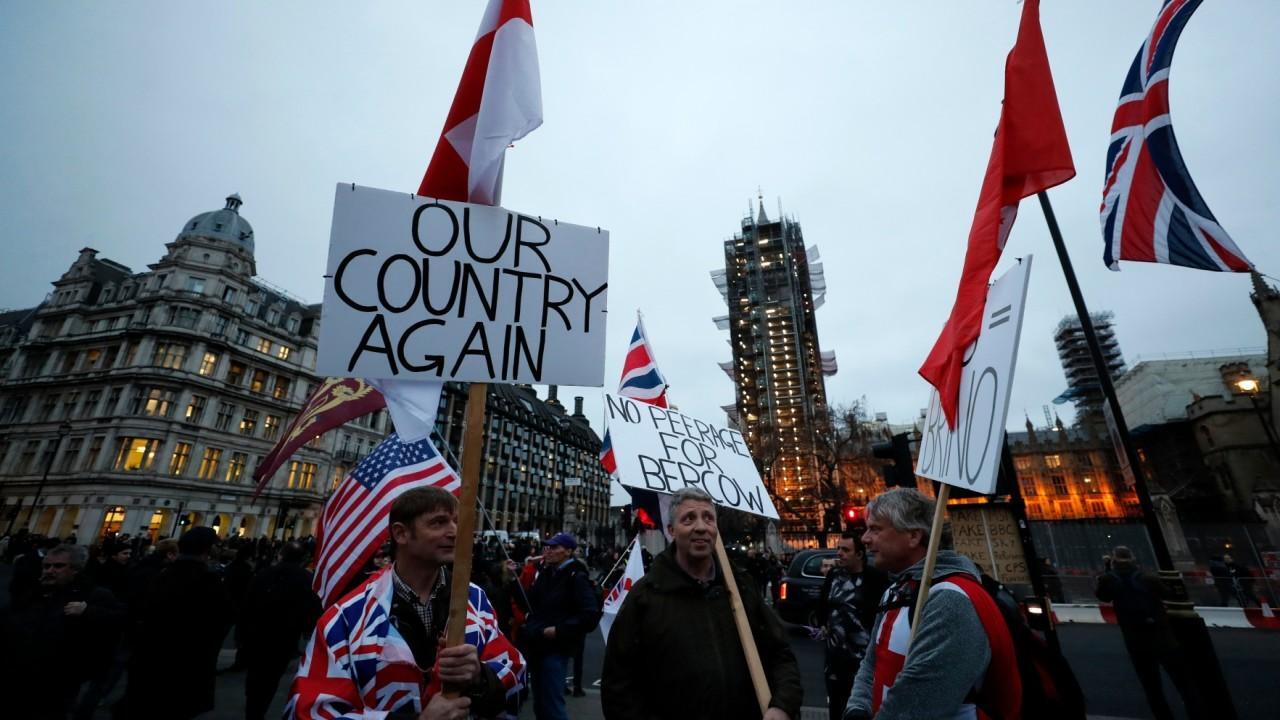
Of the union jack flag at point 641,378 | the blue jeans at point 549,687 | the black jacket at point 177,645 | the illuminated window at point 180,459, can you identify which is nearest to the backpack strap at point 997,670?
the blue jeans at point 549,687

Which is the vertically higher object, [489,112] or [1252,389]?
[1252,389]

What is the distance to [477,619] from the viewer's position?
2459 mm

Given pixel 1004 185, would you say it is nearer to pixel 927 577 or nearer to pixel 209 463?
pixel 927 577

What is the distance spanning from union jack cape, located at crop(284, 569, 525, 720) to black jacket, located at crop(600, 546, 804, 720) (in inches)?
37.5

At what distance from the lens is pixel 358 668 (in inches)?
80.5

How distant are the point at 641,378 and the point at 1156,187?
19.5 ft

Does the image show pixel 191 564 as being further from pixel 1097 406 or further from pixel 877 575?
pixel 1097 406

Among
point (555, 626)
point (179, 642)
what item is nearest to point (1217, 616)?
point (555, 626)

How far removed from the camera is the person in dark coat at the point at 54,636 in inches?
147

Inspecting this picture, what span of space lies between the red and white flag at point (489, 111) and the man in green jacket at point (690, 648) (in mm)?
2340

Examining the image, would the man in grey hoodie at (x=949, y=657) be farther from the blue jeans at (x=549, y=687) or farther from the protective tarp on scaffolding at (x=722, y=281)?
the protective tarp on scaffolding at (x=722, y=281)

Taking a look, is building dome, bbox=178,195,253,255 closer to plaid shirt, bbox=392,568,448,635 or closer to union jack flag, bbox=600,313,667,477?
union jack flag, bbox=600,313,667,477

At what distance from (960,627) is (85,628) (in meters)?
6.15

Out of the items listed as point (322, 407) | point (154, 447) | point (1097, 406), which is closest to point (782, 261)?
point (1097, 406)
